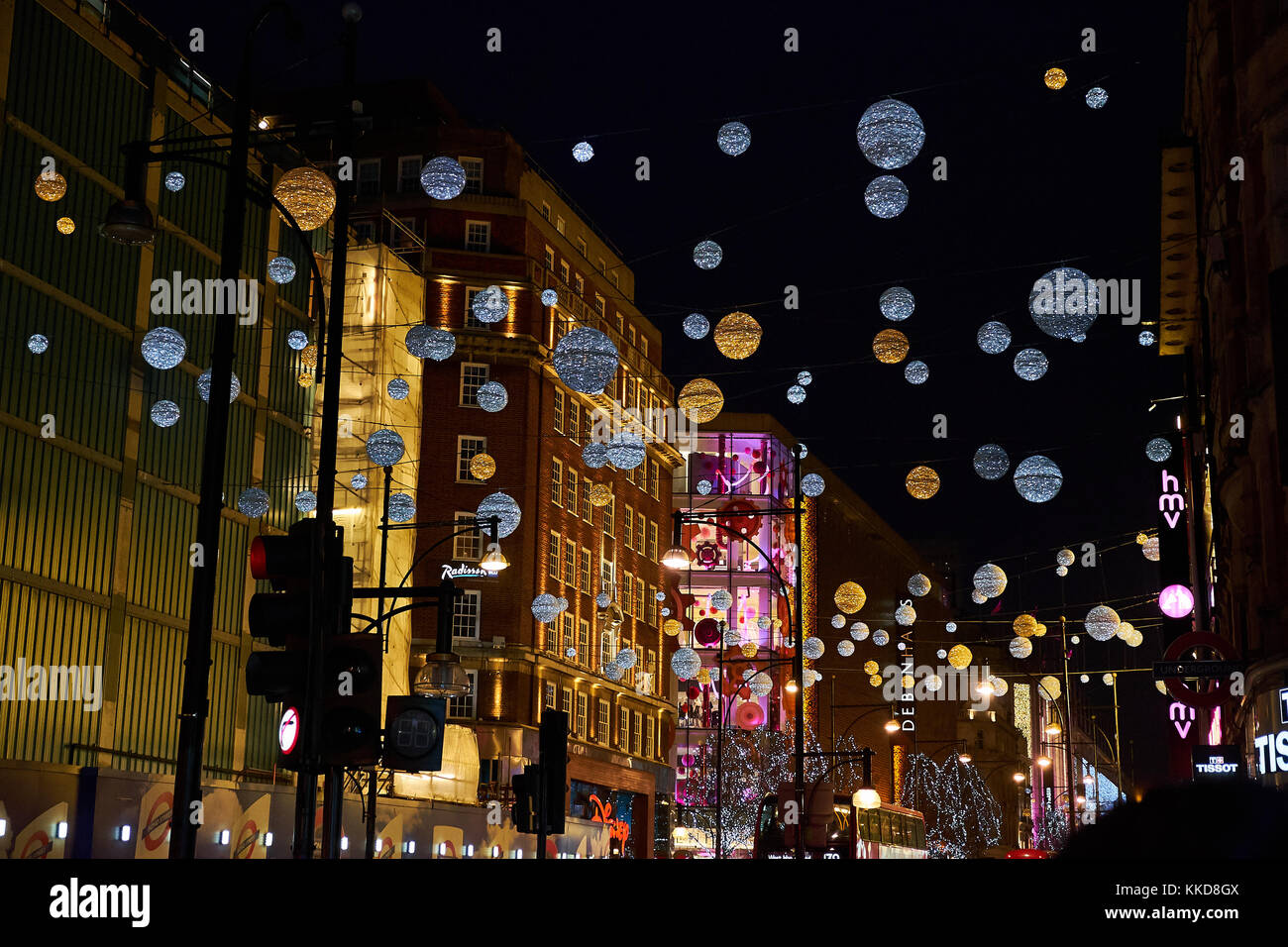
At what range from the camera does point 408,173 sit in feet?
195

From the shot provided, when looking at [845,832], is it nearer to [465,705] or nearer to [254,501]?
Result: [465,705]

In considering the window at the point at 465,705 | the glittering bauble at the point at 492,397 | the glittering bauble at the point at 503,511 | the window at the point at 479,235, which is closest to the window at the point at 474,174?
the window at the point at 479,235

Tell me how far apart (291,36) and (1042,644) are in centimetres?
14866

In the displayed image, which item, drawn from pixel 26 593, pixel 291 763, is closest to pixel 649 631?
pixel 26 593

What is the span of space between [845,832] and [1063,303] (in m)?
28.7

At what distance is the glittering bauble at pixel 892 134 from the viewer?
693 inches

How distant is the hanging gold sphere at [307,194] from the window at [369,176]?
40.6 metres

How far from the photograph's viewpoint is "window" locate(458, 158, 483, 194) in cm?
5962

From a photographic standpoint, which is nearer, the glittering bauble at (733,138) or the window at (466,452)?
the glittering bauble at (733,138)

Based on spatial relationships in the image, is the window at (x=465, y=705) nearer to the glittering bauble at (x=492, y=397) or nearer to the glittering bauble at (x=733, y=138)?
the glittering bauble at (x=492, y=397)

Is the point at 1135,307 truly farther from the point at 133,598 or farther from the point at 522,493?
the point at 522,493

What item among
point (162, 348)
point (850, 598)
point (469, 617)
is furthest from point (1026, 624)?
point (162, 348)
